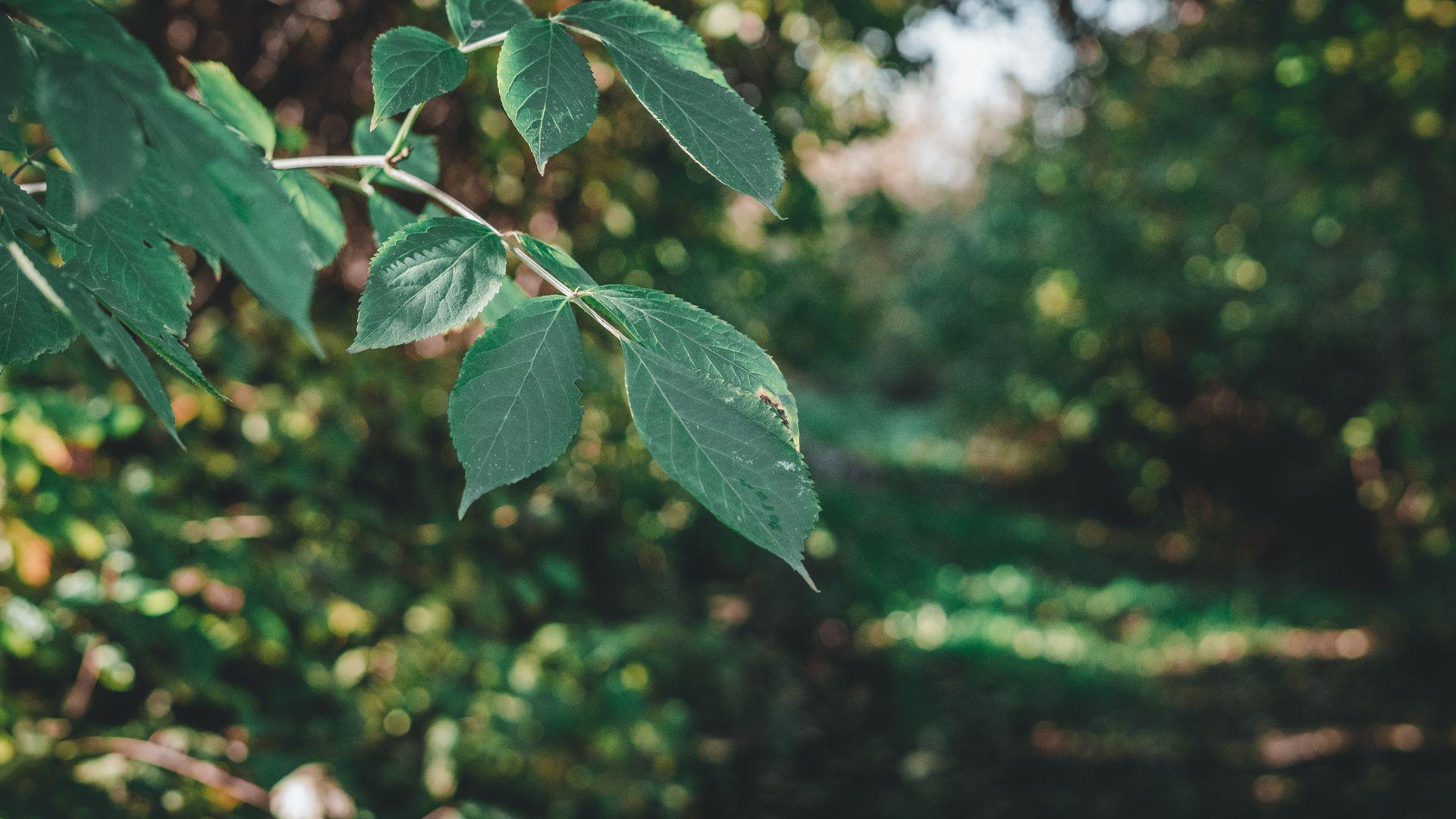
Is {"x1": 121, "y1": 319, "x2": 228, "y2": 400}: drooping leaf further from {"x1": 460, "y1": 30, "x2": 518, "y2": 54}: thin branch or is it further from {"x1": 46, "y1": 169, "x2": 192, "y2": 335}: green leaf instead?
{"x1": 460, "y1": 30, "x2": 518, "y2": 54}: thin branch

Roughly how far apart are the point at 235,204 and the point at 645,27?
0.29 metres

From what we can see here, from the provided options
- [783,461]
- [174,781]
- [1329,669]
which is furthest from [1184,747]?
[783,461]

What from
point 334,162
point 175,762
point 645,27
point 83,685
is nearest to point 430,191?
point 334,162

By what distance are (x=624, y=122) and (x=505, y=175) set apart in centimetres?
51

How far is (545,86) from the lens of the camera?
54 cm

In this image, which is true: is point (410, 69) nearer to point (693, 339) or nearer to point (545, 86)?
point (545, 86)

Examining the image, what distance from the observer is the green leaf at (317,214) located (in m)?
0.65

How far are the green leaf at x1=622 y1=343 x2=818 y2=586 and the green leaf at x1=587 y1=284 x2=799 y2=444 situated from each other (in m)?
0.02

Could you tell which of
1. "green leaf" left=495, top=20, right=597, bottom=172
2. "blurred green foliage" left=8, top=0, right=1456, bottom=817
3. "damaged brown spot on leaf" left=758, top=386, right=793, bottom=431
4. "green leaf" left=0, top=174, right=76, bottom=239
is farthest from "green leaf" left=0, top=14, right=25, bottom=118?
"blurred green foliage" left=8, top=0, right=1456, bottom=817

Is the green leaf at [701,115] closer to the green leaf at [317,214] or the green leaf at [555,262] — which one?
the green leaf at [555,262]

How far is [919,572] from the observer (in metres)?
7.61

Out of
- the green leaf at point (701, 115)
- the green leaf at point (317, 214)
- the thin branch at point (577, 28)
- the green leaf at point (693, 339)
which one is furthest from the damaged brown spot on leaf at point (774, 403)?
the green leaf at point (317, 214)

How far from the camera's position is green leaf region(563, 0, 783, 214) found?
528 mm

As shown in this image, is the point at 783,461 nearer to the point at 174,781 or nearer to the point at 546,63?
the point at 546,63
